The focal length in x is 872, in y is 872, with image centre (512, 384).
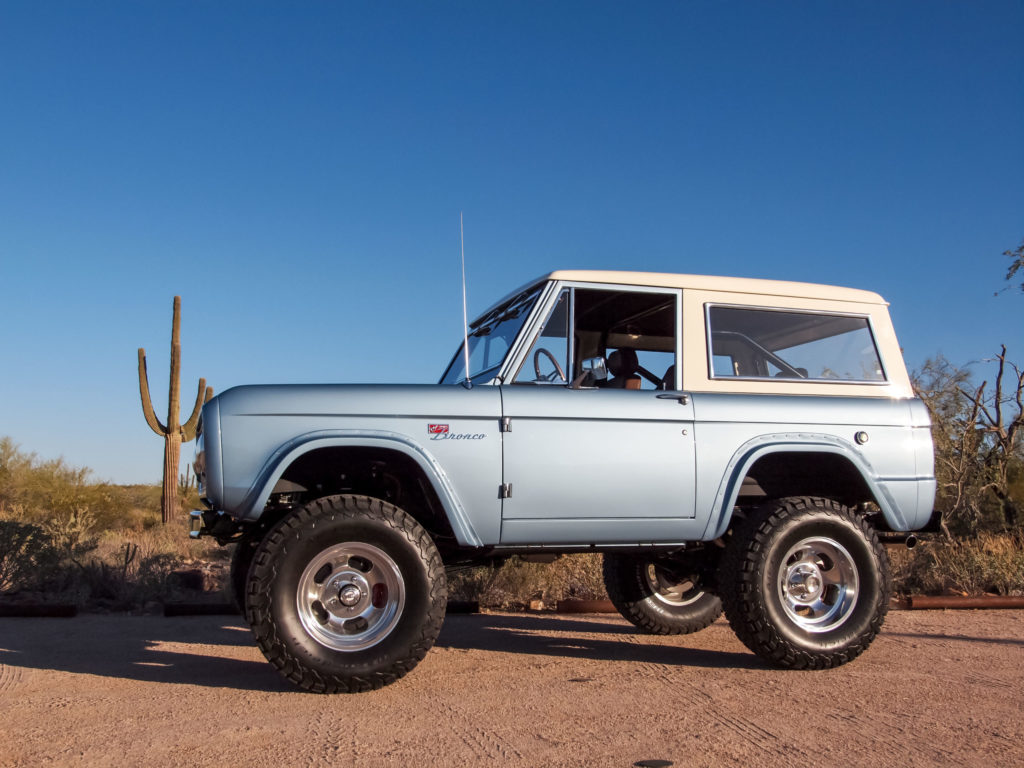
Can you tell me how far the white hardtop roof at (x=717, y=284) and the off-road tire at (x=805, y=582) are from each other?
1.32 metres

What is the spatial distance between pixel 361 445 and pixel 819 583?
2.79 metres

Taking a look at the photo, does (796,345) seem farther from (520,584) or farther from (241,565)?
(241,565)

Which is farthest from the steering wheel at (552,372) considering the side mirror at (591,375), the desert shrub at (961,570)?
the desert shrub at (961,570)

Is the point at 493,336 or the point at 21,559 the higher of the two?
the point at 493,336

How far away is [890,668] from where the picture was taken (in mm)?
4852

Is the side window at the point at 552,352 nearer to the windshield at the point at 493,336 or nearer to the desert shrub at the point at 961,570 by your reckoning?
the windshield at the point at 493,336

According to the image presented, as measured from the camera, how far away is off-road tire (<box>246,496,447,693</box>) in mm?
4215

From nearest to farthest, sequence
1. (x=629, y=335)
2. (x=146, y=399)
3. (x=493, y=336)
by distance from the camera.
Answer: (x=493, y=336)
(x=629, y=335)
(x=146, y=399)

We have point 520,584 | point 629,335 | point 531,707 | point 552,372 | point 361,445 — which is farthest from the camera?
point 520,584

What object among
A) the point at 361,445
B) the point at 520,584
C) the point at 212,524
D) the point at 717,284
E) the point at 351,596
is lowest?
the point at 520,584

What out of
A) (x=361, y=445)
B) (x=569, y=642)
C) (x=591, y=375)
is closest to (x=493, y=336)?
(x=591, y=375)

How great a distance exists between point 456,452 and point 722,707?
1777mm

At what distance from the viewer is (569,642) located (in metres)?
5.80

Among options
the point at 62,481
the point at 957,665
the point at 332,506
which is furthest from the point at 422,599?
the point at 62,481
